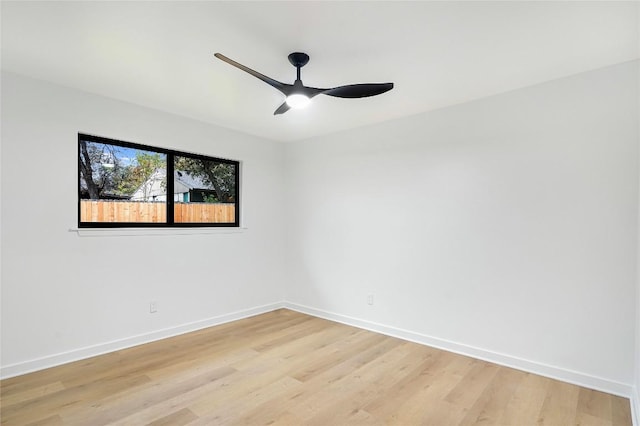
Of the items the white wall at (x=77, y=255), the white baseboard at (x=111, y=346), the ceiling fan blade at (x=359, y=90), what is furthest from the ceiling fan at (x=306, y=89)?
the white baseboard at (x=111, y=346)

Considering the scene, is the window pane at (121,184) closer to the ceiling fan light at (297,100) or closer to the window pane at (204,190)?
the window pane at (204,190)

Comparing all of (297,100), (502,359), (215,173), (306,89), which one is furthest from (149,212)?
(502,359)

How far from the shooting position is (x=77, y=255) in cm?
293

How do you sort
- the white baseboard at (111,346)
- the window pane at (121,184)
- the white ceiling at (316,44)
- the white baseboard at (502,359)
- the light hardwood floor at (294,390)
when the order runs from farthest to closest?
the window pane at (121,184)
the white baseboard at (111,346)
the white baseboard at (502,359)
the light hardwood floor at (294,390)
the white ceiling at (316,44)

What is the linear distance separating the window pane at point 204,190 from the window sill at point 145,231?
0.15 m

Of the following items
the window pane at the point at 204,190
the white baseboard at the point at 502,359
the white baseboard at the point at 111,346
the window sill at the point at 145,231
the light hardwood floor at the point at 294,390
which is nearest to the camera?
the light hardwood floor at the point at 294,390

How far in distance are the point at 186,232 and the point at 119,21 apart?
89.5 inches

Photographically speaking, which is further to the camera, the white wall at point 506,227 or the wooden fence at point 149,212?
the wooden fence at point 149,212

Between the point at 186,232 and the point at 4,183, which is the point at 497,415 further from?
the point at 4,183

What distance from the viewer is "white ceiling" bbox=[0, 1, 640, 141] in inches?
71.4

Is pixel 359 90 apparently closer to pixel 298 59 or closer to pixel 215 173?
pixel 298 59

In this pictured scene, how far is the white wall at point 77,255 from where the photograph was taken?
2.62 m

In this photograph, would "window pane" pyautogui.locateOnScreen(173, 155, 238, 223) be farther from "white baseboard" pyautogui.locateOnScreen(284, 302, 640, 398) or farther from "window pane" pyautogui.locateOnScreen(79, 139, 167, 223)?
"white baseboard" pyautogui.locateOnScreen(284, 302, 640, 398)

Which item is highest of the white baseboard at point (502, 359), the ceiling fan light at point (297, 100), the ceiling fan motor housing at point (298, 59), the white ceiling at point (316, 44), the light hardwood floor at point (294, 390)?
the white ceiling at point (316, 44)
